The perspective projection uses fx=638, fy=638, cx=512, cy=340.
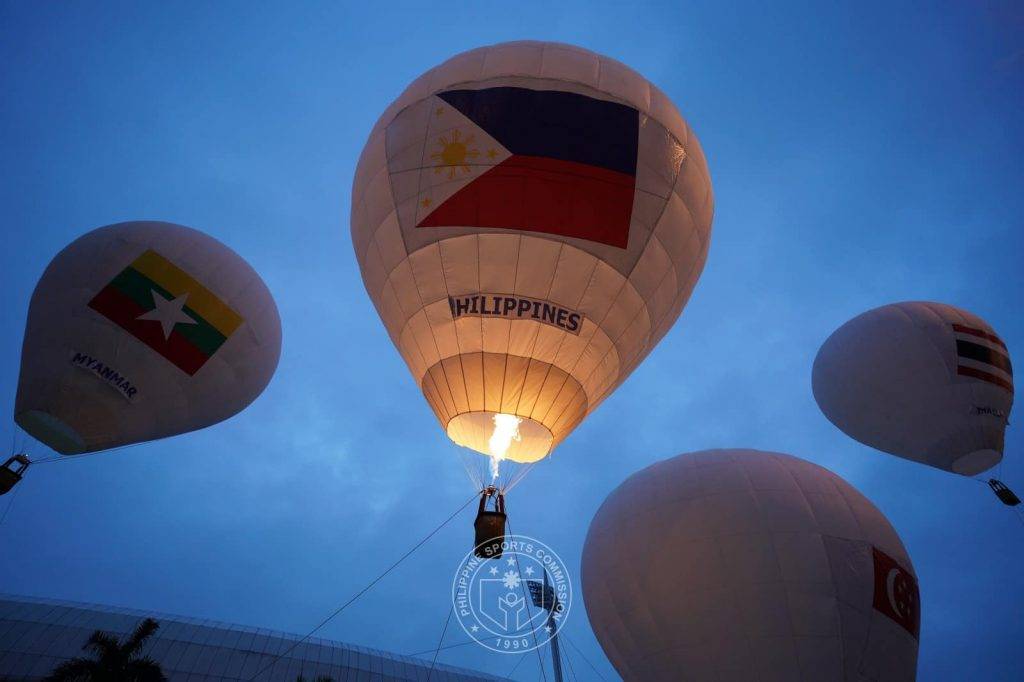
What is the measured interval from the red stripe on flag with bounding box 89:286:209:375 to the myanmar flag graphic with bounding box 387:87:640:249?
17.2ft

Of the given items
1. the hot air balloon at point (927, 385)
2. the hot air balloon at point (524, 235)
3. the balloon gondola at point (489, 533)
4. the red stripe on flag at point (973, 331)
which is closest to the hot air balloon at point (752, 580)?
the hot air balloon at point (524, 235)

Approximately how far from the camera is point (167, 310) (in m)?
11.4

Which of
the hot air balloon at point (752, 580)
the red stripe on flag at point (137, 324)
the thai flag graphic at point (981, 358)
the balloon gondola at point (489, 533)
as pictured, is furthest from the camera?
the thai flag graphic at point (981, 358)

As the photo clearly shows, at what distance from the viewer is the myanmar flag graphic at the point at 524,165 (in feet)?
28.3

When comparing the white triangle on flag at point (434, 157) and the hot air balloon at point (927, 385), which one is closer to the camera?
the white triangle on flag at point (434, 157)

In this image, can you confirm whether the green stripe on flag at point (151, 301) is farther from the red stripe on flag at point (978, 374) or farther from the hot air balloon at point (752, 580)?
the red stripe on flag at point (978, 374)

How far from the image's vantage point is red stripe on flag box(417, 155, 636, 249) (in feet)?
28.2

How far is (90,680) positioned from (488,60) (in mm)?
12557

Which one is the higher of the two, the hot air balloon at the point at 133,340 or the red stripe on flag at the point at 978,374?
the red stripe on flag at the point at 978,374

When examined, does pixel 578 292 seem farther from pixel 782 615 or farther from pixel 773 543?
pixel 782 615

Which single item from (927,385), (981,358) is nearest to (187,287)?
(927,385)

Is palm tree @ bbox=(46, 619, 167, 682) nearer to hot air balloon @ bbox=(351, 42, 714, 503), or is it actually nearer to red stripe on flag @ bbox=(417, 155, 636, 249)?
hot air balloon @ bbox=(351, 42, 714, 503)

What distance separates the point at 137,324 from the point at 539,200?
24.5ft

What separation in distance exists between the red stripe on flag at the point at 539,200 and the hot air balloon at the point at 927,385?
10.2 metres
